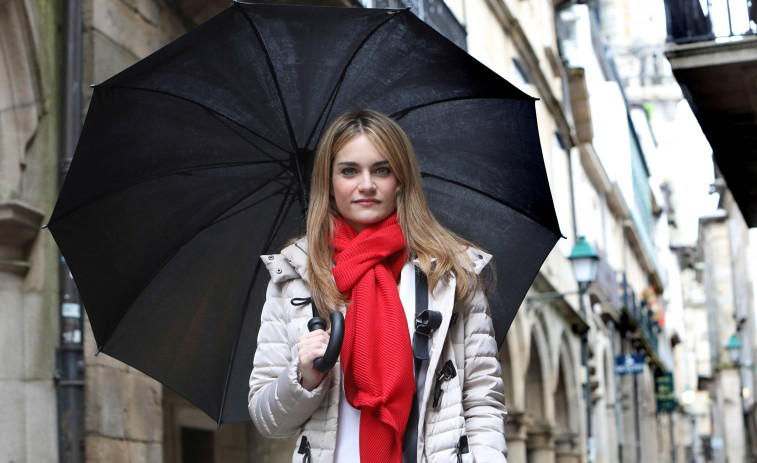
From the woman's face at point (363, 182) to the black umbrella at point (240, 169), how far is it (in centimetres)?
69

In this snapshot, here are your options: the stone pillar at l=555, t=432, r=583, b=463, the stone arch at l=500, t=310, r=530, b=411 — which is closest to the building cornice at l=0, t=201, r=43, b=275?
the stone arch at l=500, t=310, r=530, b=411

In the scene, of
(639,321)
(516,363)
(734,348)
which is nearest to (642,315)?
(639,321)

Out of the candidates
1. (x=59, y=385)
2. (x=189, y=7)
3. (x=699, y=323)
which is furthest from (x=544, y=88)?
(x=699, y=323)

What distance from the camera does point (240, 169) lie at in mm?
Result: 4406

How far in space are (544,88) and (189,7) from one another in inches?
589

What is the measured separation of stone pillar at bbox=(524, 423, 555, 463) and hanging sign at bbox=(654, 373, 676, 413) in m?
23.1

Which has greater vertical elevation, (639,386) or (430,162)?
(639,386)

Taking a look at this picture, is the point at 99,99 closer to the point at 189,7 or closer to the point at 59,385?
the point at 59,385

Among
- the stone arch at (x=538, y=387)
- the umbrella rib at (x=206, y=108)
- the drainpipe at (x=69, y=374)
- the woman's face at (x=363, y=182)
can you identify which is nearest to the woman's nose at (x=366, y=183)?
the woman's face at (x=363, y=182)

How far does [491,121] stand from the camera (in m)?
4.38

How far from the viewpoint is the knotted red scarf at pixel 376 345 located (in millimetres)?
3232

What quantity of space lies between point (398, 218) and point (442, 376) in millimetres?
502

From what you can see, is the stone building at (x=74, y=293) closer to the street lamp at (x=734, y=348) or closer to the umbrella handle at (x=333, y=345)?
the umbrella handle at (x=333, y=345)

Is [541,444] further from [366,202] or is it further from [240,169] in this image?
[366,202]
